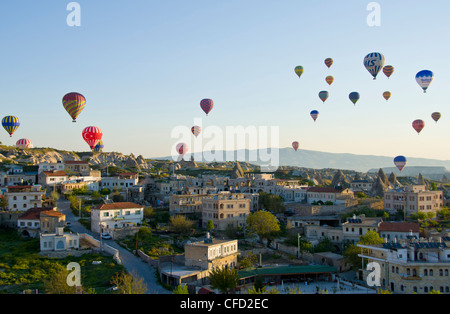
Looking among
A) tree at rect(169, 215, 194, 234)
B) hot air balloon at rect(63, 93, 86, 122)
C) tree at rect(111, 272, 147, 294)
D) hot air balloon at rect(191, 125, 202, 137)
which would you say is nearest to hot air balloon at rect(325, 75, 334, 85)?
hot air balloon at rect(191, 125, 202, 137)

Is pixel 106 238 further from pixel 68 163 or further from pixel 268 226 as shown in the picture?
pixel 68 163

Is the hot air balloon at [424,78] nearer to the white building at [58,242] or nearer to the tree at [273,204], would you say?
the tree at [273,204]

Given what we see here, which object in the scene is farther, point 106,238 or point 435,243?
point 106,238

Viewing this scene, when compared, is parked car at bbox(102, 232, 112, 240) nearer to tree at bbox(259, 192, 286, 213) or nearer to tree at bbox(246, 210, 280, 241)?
tree at bbox(246, 210, 280, 241)

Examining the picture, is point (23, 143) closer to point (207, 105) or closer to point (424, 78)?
point (207, 105)
